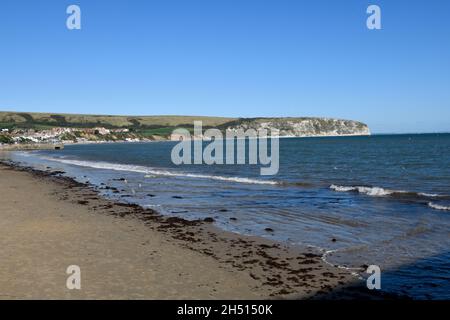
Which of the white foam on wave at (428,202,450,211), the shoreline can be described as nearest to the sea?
the white foam on wave at (428,202,450,211)

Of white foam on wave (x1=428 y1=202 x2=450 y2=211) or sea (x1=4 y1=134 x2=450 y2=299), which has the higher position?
white foam on wave (x1=428 y1=202 x2=450 y2=211)

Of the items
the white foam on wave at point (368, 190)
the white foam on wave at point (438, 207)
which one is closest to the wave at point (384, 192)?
the white foam on wave at point (368, 190)

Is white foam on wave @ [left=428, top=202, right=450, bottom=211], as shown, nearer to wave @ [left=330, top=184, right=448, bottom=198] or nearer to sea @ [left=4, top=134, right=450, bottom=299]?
sea @ [left=4, top=134, right=450, bottom=299]

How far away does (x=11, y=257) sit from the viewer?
11.3 m

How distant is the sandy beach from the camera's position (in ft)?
29.7

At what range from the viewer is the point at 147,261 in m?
11.3

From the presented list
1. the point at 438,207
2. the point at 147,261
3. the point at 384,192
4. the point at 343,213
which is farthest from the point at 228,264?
the point at 384,192

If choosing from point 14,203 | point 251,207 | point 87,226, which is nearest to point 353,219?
point 251,207

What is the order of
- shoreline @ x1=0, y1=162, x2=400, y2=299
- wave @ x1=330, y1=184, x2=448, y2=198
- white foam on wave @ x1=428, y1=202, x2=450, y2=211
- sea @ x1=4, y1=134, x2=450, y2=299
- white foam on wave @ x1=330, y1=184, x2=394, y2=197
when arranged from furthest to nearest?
1. white foam on wave @ x1=330, y1=184, x2=394, y2=197
2. wave @ x1=330, y1=184, x2=448, y2=198
3. white foam on wave @ x1=428, y1=202, x2=450, y2=211
4. sea @ x1=4, y1=134, x2=450, y2=299
5. shoreline @ x1=0, y1=162, x2=400, y2=299

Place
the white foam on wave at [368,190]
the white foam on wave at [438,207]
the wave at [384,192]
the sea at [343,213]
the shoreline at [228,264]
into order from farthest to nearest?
the white foam on wave at [368,190], the wave at [384,192], the white foam on wave at [438,207], the sea at [343,213], the shoreline at [228,264]

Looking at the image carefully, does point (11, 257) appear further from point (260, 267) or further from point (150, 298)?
point (260, 267)

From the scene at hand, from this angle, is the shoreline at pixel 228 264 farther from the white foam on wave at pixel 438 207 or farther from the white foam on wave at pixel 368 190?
the white foam on wave at pixel 368 190

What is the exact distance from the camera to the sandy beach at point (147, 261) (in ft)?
29.7

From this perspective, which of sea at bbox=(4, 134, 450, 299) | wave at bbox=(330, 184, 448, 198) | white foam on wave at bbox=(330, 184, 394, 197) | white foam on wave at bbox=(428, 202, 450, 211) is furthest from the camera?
white foam on wave at bbox=(330, 184, 394, 197)
